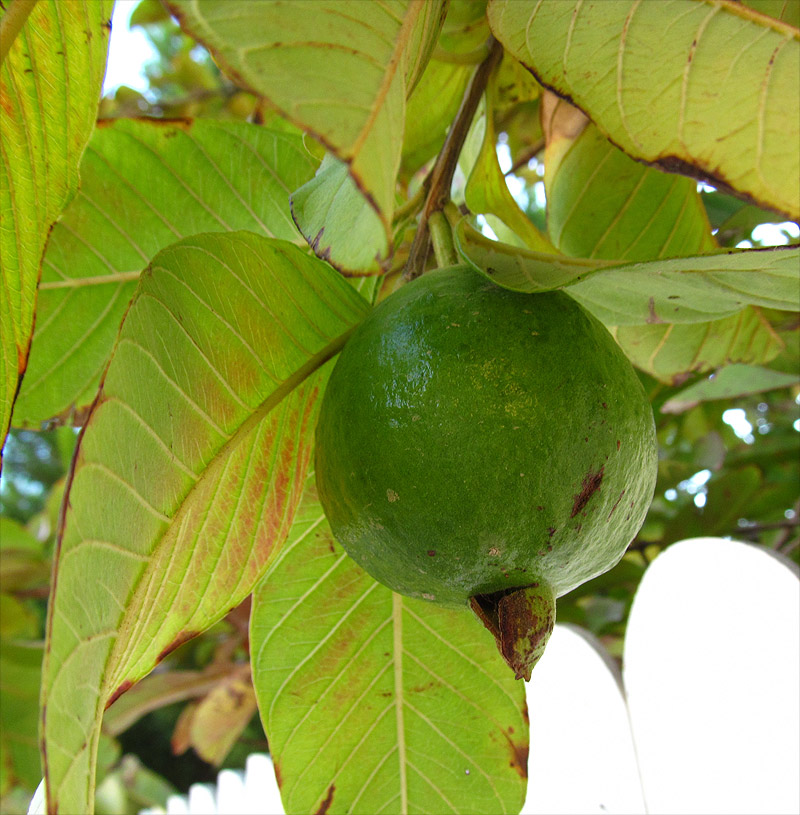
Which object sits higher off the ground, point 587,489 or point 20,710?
point 20,710

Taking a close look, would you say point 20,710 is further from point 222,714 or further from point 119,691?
point 119,691

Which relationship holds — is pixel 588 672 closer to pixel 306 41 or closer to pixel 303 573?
pixel 303 573

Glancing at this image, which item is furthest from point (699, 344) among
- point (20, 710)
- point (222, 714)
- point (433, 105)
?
point (222, 714)

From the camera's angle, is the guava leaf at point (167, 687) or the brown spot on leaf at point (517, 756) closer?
the brown spot on leaf at point (517, 756)

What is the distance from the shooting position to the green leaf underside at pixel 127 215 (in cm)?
76

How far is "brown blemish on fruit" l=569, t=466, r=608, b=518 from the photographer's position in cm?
48

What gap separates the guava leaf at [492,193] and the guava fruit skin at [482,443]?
253mm

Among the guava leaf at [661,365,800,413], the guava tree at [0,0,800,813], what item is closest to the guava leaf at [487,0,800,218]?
the guava tree at [0,0,800,813]

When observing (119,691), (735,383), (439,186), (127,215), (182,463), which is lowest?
(119,691)

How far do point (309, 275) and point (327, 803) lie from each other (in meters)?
0.49

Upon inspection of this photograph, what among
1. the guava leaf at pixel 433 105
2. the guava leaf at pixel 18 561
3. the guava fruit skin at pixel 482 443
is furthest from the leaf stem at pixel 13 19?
the guava leaf at pixel 18 561

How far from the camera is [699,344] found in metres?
0.89

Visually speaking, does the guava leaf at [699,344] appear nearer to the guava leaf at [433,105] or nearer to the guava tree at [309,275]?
the guava tree at [309,275]

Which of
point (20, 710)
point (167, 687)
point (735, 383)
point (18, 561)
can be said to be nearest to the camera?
point (735, 383)
